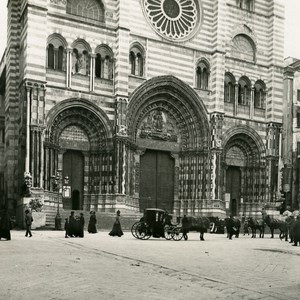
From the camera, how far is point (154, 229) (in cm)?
2312

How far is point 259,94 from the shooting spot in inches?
1635

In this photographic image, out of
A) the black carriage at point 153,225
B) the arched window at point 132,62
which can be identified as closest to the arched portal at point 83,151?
the arched window at point 132,62

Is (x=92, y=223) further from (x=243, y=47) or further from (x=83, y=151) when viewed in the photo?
(x=243, y=47)

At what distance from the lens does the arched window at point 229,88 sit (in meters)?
40.0

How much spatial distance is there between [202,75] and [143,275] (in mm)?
29653

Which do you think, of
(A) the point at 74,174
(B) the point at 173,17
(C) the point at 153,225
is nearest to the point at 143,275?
(C) the point at 153,225

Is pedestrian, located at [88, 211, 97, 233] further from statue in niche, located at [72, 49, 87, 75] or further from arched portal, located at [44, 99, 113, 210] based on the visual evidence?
statue in niche, located at [72, 49, 87, 75]

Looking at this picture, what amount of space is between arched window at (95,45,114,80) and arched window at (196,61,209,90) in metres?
6.74

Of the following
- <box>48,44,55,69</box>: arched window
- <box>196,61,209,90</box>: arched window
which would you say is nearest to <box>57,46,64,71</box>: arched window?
<box>48,44,55,69</box>: arched window

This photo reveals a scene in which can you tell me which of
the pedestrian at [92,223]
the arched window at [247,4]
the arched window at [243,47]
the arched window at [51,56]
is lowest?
the pedestrian at [92,223]

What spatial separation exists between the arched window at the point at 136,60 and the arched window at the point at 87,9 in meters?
2.81

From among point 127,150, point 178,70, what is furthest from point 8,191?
point 178,70

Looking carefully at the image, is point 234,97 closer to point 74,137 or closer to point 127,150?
point 127,150

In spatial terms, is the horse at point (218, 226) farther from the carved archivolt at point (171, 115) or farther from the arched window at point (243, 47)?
the arched window at point (243, 47)
